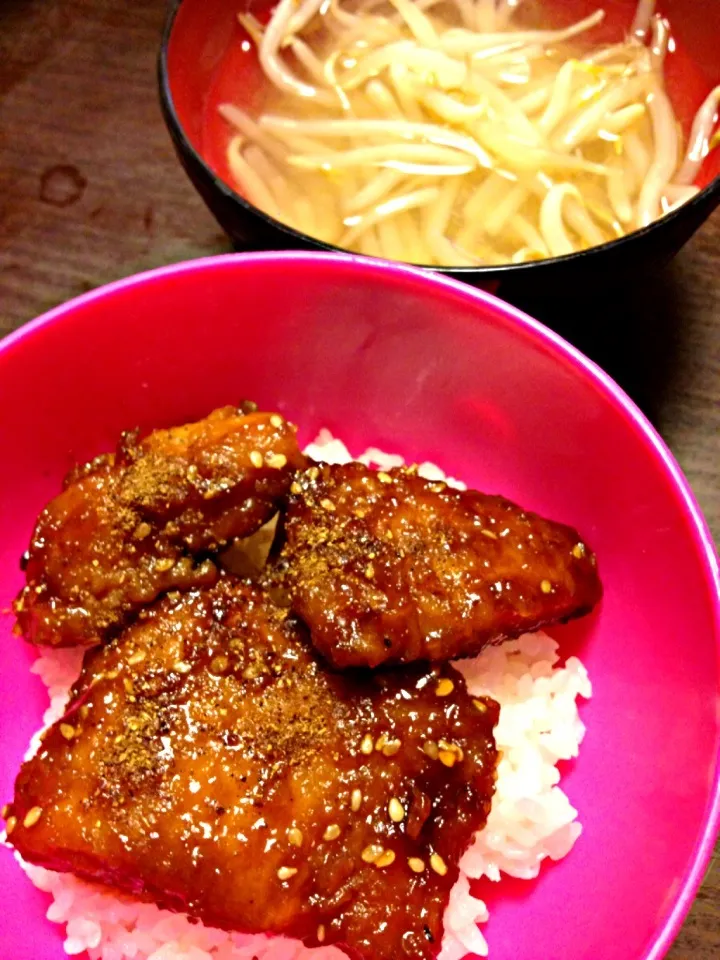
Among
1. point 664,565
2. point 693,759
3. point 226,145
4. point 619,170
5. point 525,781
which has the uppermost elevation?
point 619,170

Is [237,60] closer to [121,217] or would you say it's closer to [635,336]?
[121,217]

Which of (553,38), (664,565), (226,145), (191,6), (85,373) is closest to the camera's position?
(664,565)

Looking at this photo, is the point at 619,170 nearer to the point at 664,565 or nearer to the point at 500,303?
the point at 500,303

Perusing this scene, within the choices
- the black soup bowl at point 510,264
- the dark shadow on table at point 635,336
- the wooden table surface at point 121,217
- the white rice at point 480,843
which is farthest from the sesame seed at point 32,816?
the dark shadow on table at point 635,336

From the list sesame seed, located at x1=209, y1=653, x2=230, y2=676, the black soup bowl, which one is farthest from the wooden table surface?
sesame seed, located at x1=209, y1=653, x2=230, y2=676

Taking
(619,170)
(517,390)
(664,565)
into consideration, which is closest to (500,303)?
(517,390)

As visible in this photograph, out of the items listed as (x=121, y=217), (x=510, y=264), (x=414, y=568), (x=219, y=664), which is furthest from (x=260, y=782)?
(x=121, y=217)
